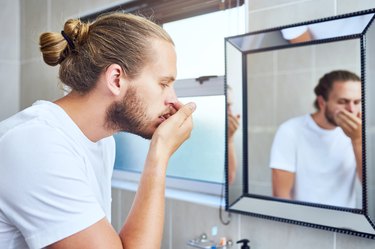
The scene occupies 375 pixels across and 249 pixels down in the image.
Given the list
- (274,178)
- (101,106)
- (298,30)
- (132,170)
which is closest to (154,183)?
(101,106)

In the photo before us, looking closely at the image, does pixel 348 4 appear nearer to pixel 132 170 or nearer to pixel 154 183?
pixel 154 183

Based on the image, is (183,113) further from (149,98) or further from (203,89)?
(203,89)

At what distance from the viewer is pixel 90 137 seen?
1.01 m

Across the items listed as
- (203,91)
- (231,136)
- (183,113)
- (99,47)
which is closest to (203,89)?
(203,91)

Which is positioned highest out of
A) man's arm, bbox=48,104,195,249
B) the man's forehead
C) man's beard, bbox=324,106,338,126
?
the man's forehead

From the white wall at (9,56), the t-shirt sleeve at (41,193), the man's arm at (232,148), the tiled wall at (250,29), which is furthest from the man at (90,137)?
the white wall at (9,56)

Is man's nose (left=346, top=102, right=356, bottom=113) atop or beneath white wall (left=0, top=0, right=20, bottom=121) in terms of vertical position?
beneath

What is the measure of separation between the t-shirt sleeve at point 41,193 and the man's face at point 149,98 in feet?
0.73

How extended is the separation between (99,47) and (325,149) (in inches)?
26.0

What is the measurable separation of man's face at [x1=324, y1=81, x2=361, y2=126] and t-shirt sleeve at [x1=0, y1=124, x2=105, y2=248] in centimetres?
69

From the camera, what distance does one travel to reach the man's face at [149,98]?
0.98 meters

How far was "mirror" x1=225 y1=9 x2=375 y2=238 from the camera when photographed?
1062mm

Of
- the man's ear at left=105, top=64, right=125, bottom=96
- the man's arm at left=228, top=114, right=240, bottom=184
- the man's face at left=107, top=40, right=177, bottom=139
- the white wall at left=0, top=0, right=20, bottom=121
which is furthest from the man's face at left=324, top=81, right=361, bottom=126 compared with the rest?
the white wall at left=0, top=0, right=20, bottom=121

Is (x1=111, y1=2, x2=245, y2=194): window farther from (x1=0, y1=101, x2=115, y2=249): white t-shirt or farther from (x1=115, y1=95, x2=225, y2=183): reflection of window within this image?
(x1=0, y1=101, x2=115, y2=249): white t-shirt
